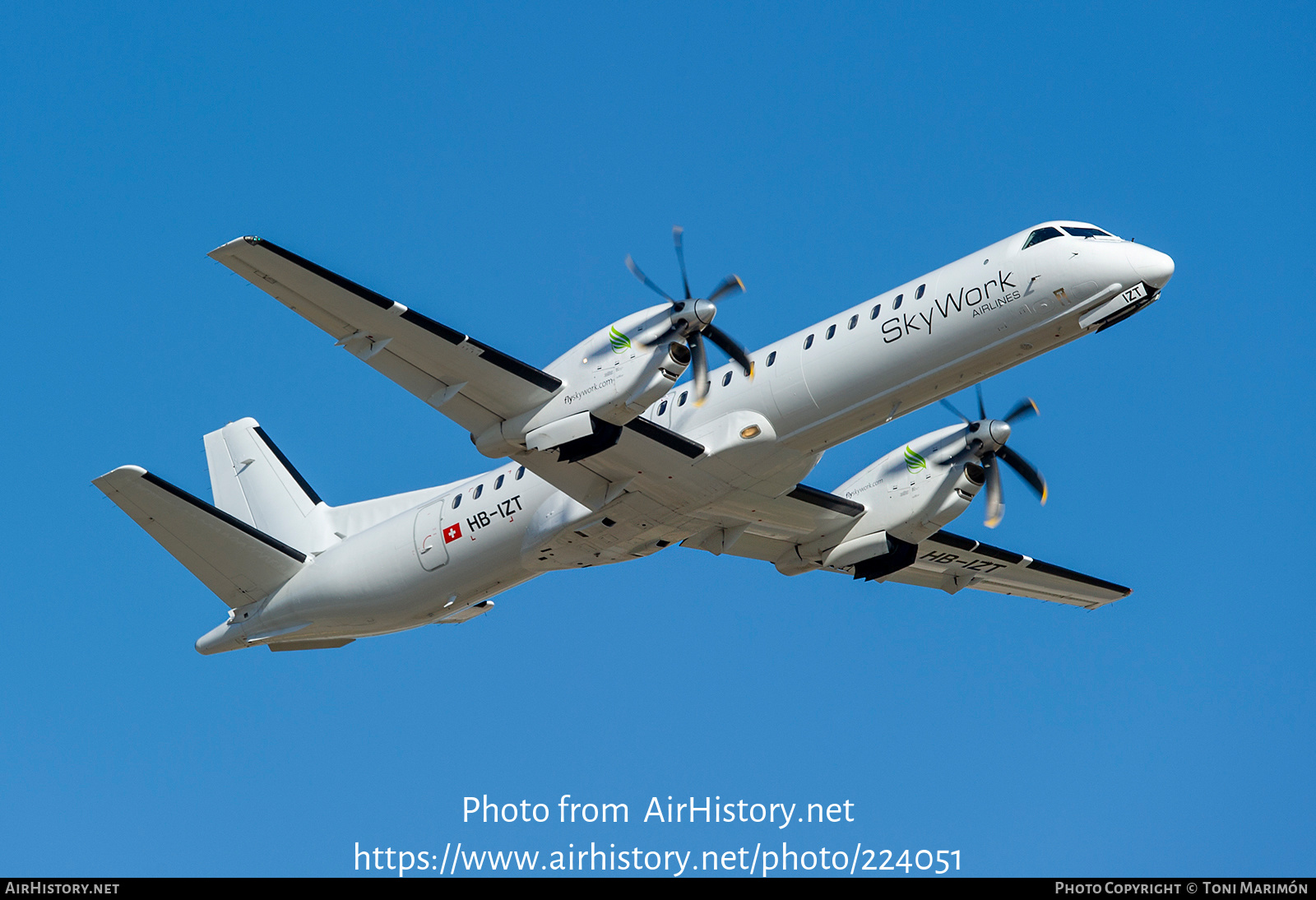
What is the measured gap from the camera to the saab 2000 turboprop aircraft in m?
18.4

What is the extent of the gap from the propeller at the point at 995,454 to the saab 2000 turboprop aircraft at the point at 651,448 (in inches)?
1.7

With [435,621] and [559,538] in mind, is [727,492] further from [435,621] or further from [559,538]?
[435,621]

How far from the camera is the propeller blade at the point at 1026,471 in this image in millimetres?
23594

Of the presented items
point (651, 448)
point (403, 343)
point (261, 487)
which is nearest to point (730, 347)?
point (651, 448)

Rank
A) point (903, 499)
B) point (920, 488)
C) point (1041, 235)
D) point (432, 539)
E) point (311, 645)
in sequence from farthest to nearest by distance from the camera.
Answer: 1. point (311, 645)
2. point (903, 499)
3. point (920, 488)
4. point (432, 539)
5. point (1041, 235)

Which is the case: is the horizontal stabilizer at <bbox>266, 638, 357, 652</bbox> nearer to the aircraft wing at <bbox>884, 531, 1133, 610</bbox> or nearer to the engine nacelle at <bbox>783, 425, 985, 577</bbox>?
the engine nacelle at <bbox>783, 425, 985, 577</bbox>

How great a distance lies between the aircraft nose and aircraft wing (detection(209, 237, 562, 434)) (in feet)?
27.6

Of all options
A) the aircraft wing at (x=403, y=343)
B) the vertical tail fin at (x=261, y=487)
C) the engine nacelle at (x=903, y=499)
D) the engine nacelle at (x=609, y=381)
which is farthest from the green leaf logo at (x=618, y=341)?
the vertical tail fin at (x=261, y=487)

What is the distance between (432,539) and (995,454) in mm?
10151

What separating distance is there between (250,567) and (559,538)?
6407mm

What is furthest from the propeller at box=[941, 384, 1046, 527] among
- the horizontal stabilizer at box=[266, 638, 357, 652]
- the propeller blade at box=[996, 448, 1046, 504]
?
the horizontal stabilizer at box=[266, 638, 357, 652]

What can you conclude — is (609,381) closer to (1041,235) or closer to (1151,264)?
(1041,235)

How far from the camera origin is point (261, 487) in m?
26.5

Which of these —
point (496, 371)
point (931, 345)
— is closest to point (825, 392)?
point (931, 345)
